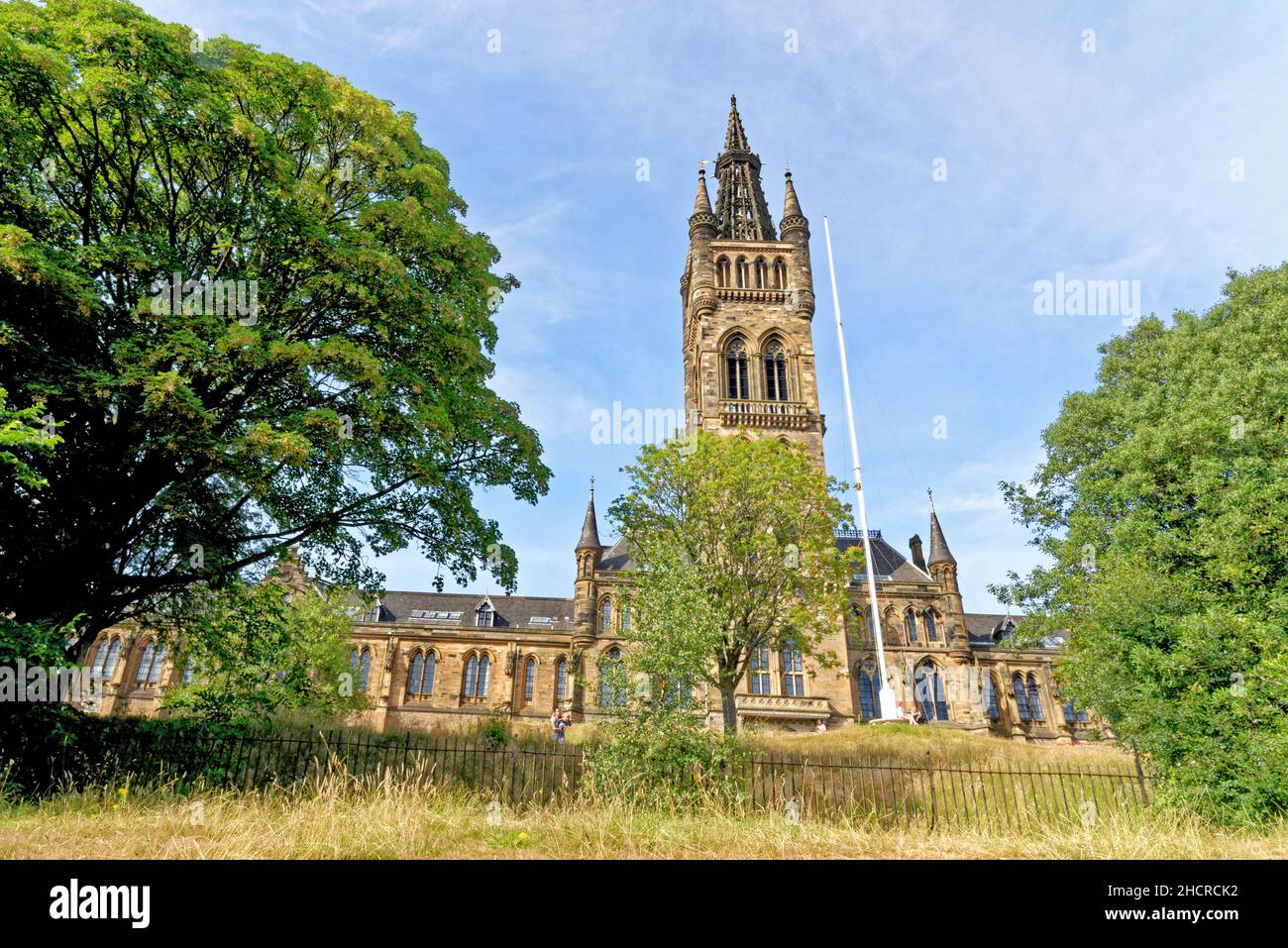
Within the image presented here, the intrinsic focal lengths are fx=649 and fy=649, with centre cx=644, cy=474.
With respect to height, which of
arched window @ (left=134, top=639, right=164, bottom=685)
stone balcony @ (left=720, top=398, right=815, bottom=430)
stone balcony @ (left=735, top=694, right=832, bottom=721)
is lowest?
stone balcony @ (left=735, top=694, right=832, bottom=721)

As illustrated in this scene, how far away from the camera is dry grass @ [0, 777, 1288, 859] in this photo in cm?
664

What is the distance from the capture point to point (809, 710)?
1297 inches

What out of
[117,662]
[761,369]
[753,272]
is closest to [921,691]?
[761,369]

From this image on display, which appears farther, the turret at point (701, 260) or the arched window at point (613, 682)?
the turret at point (701, 260)

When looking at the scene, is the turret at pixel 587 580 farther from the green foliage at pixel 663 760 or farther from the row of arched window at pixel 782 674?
the green foliage at pixel 663 760

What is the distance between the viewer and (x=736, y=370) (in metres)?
41.6

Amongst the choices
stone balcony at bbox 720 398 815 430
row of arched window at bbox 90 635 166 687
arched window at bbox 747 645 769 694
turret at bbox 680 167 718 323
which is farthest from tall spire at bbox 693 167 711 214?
row of arched window at bbox 90 635 166 687

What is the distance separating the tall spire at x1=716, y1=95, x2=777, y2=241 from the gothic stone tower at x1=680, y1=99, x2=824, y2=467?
0.14 meters

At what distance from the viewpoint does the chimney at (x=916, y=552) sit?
1806 inches

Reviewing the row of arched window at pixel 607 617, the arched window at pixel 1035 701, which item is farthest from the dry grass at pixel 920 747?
the arched window at pixel 1035 701

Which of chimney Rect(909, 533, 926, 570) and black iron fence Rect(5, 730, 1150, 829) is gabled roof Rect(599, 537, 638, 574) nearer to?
chimney Rect(909, 533, 926, 570)

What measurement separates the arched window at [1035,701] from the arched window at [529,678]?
107ft
